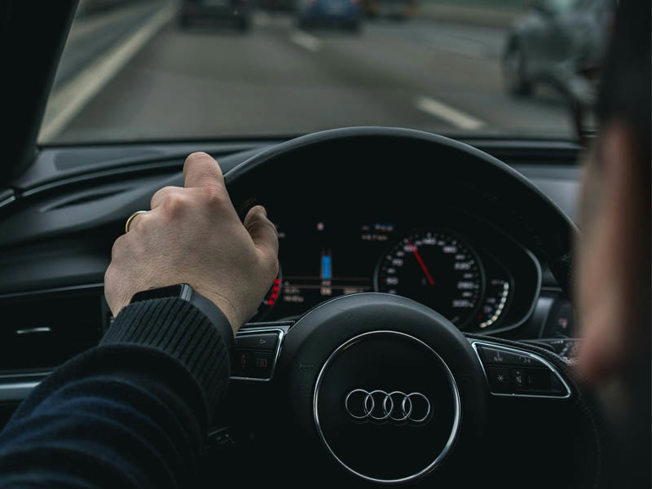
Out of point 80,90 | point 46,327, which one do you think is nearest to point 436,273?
point 46,327

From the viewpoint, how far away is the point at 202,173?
152 centimetres

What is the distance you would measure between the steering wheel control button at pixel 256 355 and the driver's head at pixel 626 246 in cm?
118

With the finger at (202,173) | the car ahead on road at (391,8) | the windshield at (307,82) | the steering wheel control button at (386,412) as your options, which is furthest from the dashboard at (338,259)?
the car ahead on road at (391,8)

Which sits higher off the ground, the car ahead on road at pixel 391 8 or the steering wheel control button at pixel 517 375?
the car ahead on road at pixel 391 8

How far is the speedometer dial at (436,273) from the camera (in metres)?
2.55

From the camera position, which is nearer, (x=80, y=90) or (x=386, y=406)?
(x=386, y=406)

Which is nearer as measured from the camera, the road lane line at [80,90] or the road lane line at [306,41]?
the road lane line at [80,90]

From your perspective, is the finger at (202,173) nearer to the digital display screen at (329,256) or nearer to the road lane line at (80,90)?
the digital display screen at (329,256)

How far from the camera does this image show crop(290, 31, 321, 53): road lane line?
24.6 m

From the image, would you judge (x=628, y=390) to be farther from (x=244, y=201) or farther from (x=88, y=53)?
Result: (x=88, y=53)

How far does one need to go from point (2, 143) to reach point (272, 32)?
95.6ft

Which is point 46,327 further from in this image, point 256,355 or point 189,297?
point 189,297

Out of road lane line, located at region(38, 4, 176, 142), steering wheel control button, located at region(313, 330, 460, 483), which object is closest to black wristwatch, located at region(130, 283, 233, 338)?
steering wheel control button, located at region(313, 330, 460, 483)

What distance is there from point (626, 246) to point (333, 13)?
32302 mm
